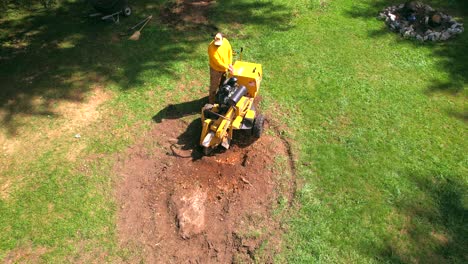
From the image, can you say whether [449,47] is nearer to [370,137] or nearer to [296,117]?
[370,137]

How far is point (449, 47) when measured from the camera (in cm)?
1216

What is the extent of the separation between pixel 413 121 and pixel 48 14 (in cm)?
1382

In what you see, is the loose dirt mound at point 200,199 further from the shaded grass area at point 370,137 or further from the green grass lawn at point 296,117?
the shaded grass area at point 370,137

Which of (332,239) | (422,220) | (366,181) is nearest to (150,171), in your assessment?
(332,239)

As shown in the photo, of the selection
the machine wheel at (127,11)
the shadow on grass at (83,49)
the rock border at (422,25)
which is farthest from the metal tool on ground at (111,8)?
the rock border at (422,25)

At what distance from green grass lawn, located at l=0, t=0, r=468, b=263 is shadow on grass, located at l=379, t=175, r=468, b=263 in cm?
3

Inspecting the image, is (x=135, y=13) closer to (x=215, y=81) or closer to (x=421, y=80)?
(x=215, y=81)

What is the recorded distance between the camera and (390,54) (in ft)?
39.5

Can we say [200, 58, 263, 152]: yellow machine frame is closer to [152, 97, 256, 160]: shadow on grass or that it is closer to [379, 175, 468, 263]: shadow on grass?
[152, 97, 256, 160]: shadow on grass

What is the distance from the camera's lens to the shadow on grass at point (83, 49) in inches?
436

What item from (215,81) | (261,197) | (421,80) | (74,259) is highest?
(215,81)

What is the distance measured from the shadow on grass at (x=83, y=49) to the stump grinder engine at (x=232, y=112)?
322 centimetres

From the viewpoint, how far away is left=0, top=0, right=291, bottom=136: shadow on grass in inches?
436

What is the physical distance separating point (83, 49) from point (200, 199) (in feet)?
25.4
